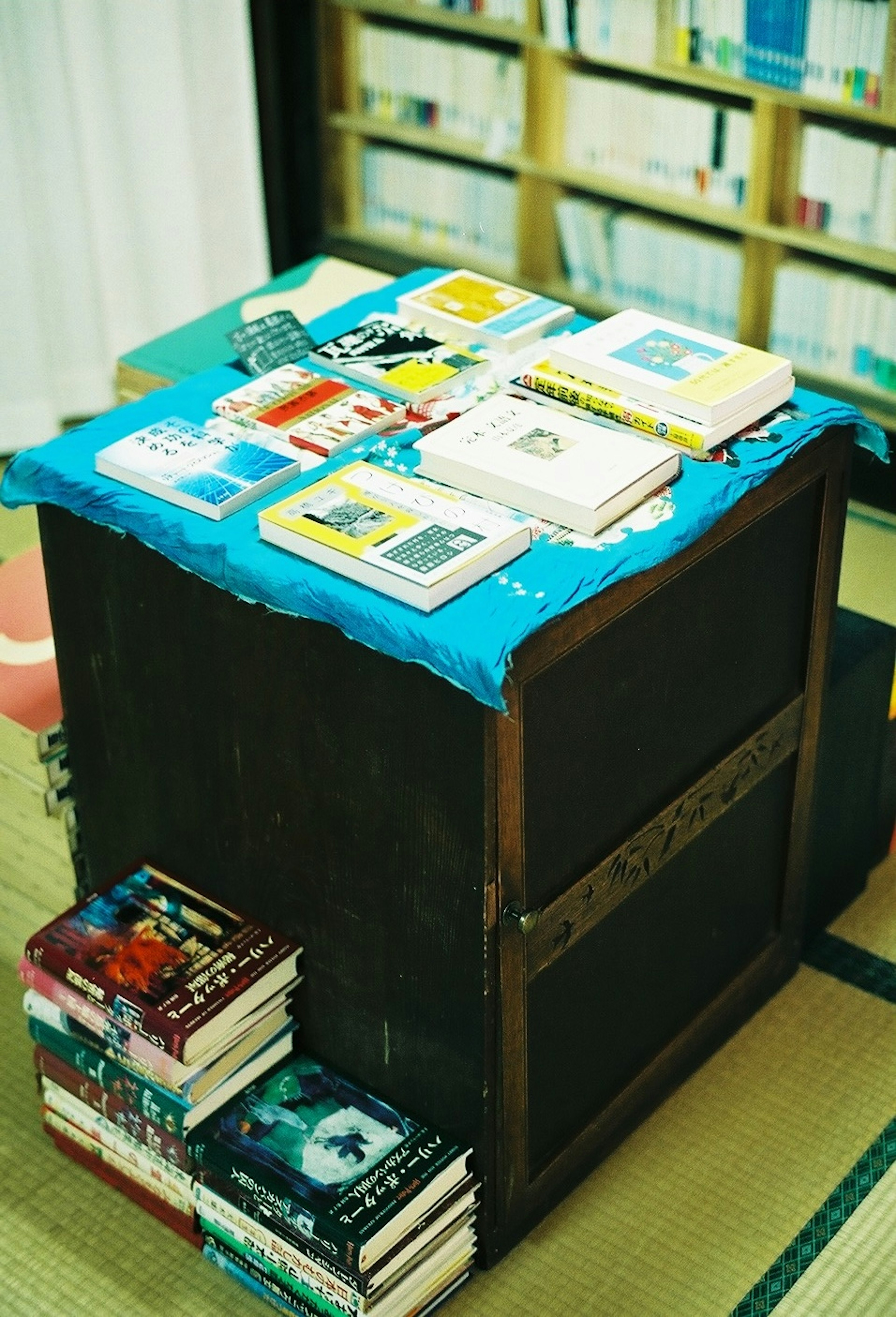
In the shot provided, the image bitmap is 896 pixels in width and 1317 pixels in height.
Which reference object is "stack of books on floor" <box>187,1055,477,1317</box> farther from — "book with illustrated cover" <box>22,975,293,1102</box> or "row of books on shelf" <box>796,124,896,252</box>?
"row of books on shelf" <box>796,124,896,252</box>

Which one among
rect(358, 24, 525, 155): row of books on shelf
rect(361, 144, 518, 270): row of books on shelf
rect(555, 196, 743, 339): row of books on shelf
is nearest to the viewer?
rect(555, 196, 743, 339): row of books on shelf

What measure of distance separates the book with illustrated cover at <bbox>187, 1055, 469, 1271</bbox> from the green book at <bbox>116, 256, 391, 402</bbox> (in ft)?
3.82

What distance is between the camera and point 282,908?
1.99 m

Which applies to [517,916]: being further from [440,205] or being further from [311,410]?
[440,205]

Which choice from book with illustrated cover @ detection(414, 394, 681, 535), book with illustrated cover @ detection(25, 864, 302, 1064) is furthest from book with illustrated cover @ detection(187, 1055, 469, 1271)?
book with illustrated cover @ detection(414, 394, 681, 535)

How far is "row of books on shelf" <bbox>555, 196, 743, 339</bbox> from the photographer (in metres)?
3.65

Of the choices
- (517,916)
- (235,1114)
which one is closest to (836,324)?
(517,916)

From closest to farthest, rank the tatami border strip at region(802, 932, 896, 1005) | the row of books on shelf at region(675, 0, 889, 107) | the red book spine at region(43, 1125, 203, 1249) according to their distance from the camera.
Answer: the red book spine at region(43, 1125, 203, 1249), the tatami border strip at region(802, 932, 896, 1005), the row of books on shelf at region(675, 0, 889, 107)

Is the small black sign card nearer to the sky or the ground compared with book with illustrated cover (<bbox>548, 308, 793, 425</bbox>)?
nearer to the ground

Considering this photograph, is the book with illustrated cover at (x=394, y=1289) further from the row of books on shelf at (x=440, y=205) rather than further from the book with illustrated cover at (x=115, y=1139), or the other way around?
the row of books on shelf at (x=440, y=205)

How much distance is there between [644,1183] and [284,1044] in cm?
49

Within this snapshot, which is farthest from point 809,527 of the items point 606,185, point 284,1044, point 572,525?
point 606,185

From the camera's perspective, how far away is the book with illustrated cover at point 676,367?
186cm

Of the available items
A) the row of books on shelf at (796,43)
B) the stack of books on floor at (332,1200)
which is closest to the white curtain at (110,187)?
the row of books on shelf at (796,43)
